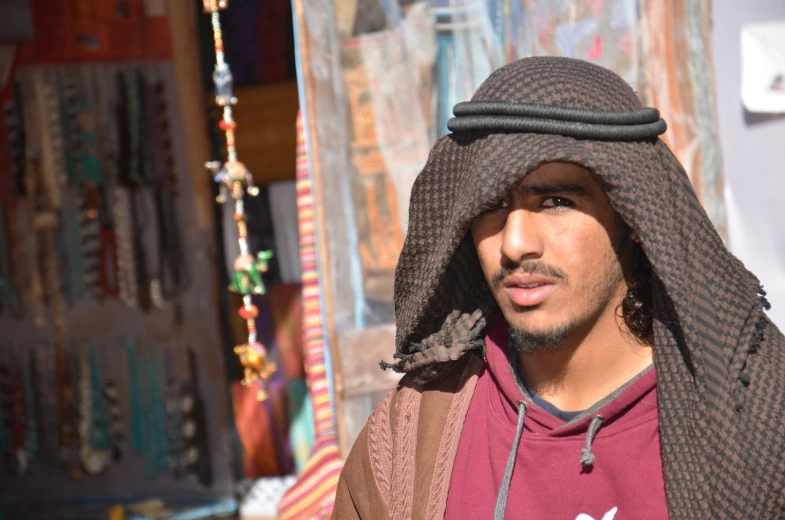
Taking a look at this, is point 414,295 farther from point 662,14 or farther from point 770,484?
point 662,14

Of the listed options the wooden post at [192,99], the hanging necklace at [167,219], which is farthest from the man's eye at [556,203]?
the hanging necklace at [167,219]

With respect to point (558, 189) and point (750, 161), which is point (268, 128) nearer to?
point (750, 161)

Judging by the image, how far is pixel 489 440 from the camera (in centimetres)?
190

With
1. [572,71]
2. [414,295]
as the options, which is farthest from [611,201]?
[414,295]

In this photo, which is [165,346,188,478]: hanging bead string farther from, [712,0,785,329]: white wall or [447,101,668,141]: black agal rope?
[447,101,668,141]: black agal rope

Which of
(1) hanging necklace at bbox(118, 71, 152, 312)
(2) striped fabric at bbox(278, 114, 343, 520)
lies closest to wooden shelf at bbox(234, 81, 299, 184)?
(1) hanging necklace at bbox(118, 71, 152, 312)

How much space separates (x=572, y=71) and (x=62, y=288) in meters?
4.20

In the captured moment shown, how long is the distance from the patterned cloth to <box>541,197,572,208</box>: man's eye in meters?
0.12

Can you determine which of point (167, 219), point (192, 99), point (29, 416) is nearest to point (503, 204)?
point (192, 99)

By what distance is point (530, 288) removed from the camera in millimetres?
1765

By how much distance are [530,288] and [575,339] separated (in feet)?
0.65

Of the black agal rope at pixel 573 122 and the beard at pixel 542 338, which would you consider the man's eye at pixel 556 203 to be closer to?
the black agal rope at pixel 573 122

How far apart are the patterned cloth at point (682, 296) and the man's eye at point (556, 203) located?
0.40ft

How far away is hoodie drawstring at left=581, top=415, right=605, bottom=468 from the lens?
1.68m
